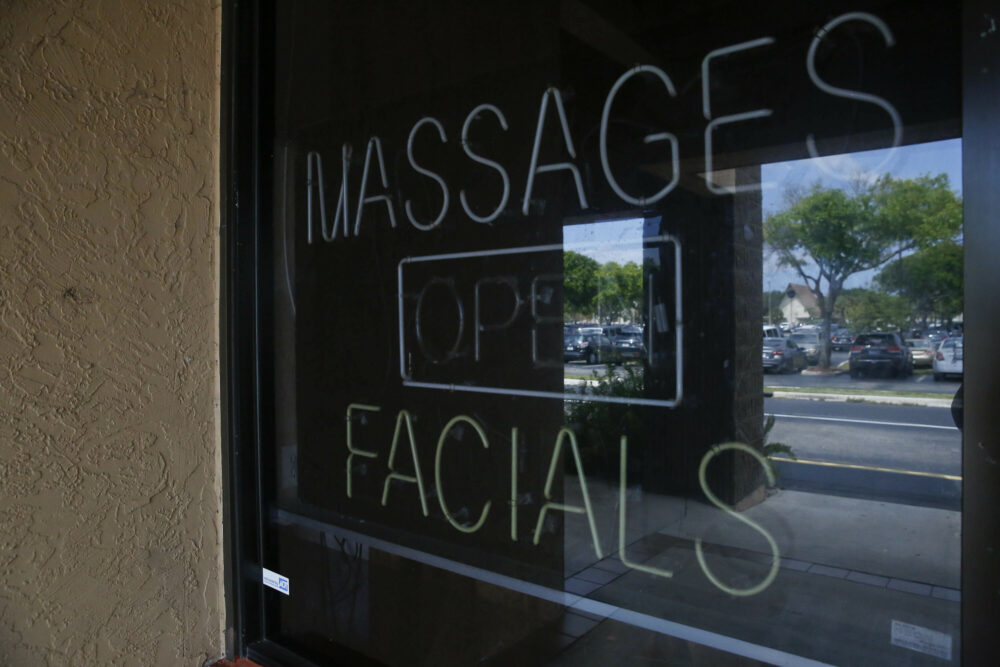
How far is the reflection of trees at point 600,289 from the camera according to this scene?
1.22 meters

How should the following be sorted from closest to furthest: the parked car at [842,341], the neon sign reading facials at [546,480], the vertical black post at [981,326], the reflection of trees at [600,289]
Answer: the vertical black post at [981,326] → the parked car at [842,341] → the neon sign reading facials at [546,480] → the reflection of trees at [600,289]

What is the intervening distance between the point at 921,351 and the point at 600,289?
0.57 m

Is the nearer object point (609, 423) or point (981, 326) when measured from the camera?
point (981, 326)

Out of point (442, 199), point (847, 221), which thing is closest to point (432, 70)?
point (442, 199)

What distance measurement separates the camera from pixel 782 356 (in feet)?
3.39

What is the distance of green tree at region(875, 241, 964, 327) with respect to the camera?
87 centimetres

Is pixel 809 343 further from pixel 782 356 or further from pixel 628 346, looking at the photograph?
pixel 628 346

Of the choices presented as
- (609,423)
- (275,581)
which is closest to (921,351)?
(609,423)

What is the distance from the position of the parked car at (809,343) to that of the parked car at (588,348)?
351 mm

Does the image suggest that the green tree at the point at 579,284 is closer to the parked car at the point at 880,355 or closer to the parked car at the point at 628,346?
the parked car at the point at 628,346

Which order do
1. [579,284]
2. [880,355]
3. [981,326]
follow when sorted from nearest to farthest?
[981,326]
[880,355]
[579,284]

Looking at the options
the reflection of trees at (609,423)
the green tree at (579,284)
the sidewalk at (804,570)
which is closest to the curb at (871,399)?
the sidewalk at (804,570)

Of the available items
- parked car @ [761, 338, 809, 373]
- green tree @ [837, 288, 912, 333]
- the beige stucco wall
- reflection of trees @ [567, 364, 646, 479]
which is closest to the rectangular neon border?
reflection of trees @ [567, 364, 646, 479]

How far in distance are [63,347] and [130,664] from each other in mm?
813
